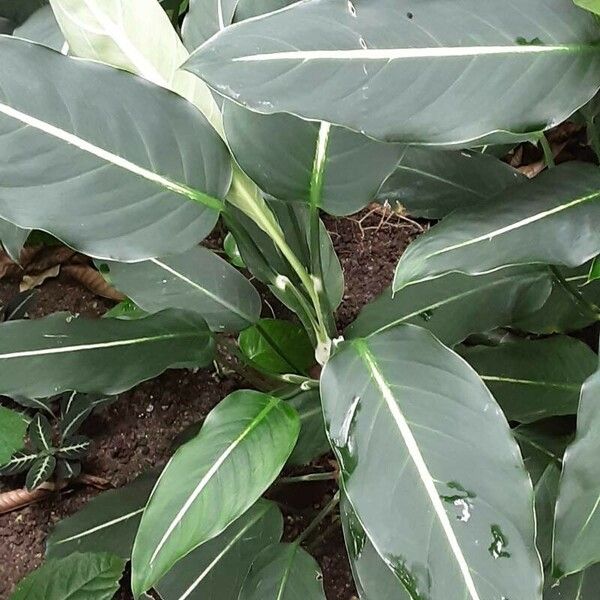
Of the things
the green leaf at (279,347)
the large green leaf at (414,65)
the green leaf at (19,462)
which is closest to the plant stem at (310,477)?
the green leaf at (279,347)

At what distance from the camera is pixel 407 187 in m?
0.89

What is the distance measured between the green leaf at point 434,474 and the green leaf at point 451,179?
265 mm

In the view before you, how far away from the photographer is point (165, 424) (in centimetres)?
119

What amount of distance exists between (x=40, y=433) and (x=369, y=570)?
563mm

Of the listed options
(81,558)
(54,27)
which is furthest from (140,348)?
(54,27)

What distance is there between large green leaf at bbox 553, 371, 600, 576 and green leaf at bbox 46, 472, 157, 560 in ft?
1.80

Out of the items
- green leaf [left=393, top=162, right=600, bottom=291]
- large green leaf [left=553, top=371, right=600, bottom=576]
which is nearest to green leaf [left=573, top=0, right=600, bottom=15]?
green leaf [left=393, top=162, right=600, bottom=291]

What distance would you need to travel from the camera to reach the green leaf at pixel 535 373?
34.6 inches

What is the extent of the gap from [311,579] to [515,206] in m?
0.46

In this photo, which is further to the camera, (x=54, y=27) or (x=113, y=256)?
(x=54, y=27)

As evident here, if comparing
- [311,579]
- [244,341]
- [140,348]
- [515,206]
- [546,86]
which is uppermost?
[546,86]

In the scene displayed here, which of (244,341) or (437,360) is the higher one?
(437,360)

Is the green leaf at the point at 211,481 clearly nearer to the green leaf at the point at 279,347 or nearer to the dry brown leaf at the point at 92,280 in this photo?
the green leaf at the point at 279,347

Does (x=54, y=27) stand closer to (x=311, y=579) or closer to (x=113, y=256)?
(x=113, y=256)
